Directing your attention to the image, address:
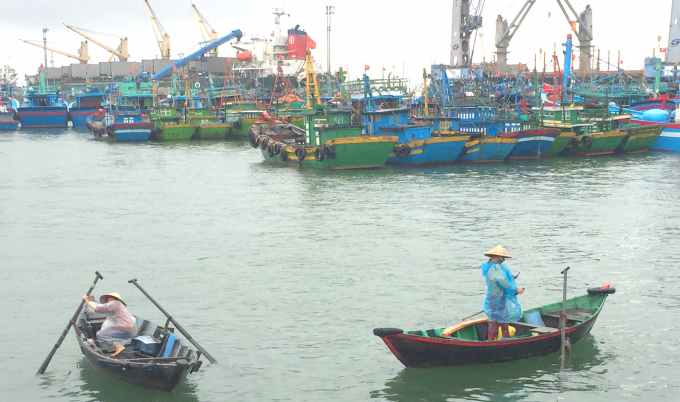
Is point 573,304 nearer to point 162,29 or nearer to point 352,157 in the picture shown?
point 352,157

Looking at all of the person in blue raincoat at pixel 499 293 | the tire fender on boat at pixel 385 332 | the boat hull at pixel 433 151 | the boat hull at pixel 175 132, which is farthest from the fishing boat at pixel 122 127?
the tire fender on boat at pixel 385 332

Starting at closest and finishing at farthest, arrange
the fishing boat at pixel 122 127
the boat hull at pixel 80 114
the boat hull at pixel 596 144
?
the boat hull at pixel 596 144 → the fishing boat at pixel 122 127 → the boat hull at pixel 80 114

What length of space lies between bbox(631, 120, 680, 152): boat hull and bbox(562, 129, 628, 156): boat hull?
468 centimetres

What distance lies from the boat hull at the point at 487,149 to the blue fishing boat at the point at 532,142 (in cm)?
69

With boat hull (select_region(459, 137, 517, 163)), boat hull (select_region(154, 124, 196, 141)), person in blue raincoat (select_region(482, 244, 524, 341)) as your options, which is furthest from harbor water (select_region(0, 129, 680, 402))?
boat hull (select_region(154, 124, 196, 141))

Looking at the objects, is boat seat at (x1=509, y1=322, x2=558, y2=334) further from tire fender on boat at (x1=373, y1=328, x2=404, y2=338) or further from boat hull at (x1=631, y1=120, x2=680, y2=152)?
boat hull at (x1=631, y1=120, x2=680, y2=152)

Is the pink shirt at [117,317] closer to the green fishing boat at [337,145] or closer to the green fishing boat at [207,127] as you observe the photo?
the green fishing boat at [337,145]

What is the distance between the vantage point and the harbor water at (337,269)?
50.5ft

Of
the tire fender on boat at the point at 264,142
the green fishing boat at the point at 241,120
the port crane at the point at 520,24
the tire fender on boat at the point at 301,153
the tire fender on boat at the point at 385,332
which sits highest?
the port crane at the point at 520,24

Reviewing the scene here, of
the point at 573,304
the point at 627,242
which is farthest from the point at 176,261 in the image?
the point at 627,242

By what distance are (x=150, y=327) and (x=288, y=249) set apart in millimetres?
11309

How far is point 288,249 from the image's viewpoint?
1061 inches

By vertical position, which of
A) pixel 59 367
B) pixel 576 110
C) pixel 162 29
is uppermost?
pixel 162 29

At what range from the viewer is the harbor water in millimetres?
15406
